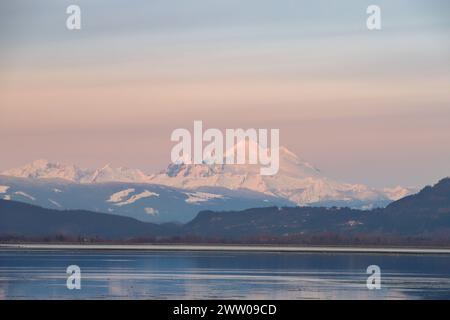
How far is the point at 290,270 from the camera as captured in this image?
17050 cm

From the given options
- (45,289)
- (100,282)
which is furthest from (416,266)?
(45,289)

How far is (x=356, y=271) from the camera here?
554ft

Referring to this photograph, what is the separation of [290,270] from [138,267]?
67.4 ft

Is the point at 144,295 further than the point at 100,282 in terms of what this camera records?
No

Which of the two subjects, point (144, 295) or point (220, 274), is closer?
point (144, 295)
